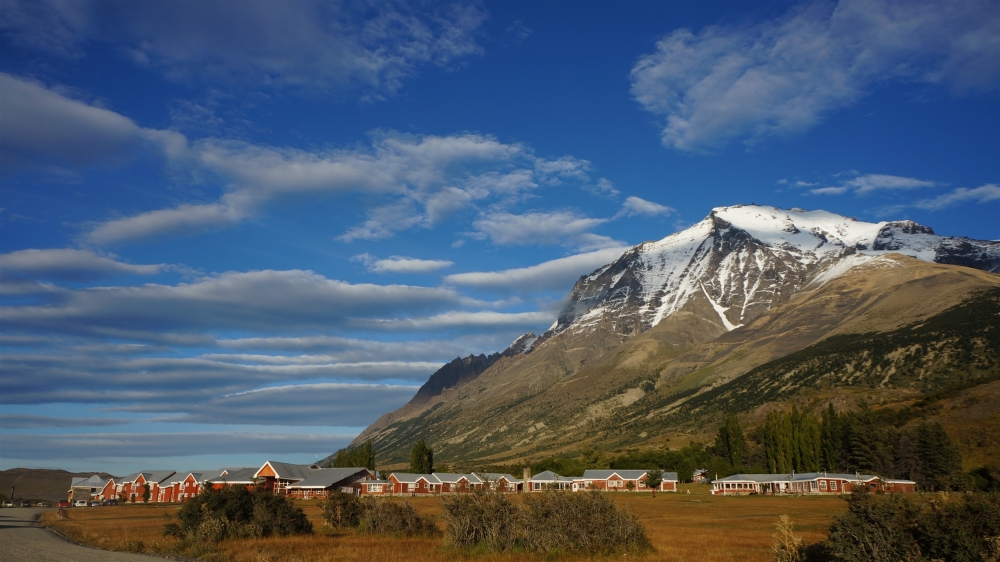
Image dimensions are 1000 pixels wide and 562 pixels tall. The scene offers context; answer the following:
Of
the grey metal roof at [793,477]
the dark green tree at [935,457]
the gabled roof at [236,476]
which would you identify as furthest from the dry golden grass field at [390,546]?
the dark green tree at [935,457]

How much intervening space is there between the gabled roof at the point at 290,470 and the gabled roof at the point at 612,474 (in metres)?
58.0

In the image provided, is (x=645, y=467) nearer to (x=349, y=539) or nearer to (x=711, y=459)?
(x=711, y=459)

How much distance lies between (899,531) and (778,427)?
133993 mm

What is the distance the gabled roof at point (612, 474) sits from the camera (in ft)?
468

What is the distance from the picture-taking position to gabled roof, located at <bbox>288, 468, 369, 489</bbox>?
4697 inches

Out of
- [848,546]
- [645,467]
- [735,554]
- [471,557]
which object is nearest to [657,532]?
[735,554]

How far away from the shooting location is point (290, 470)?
12469cm

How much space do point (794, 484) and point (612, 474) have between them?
39.0 meters

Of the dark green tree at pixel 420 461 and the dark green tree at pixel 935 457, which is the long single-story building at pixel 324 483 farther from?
the dark green tree at pixel 935 457

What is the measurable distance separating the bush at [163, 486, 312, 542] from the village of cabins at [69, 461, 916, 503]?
214 feet

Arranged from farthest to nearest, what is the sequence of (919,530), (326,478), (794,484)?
(326,478)
(794,484)
(919,530)

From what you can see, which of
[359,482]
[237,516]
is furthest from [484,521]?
[359,482]

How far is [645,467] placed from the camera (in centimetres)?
16100

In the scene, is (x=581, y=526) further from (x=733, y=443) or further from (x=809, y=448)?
(x=733, y=443)
